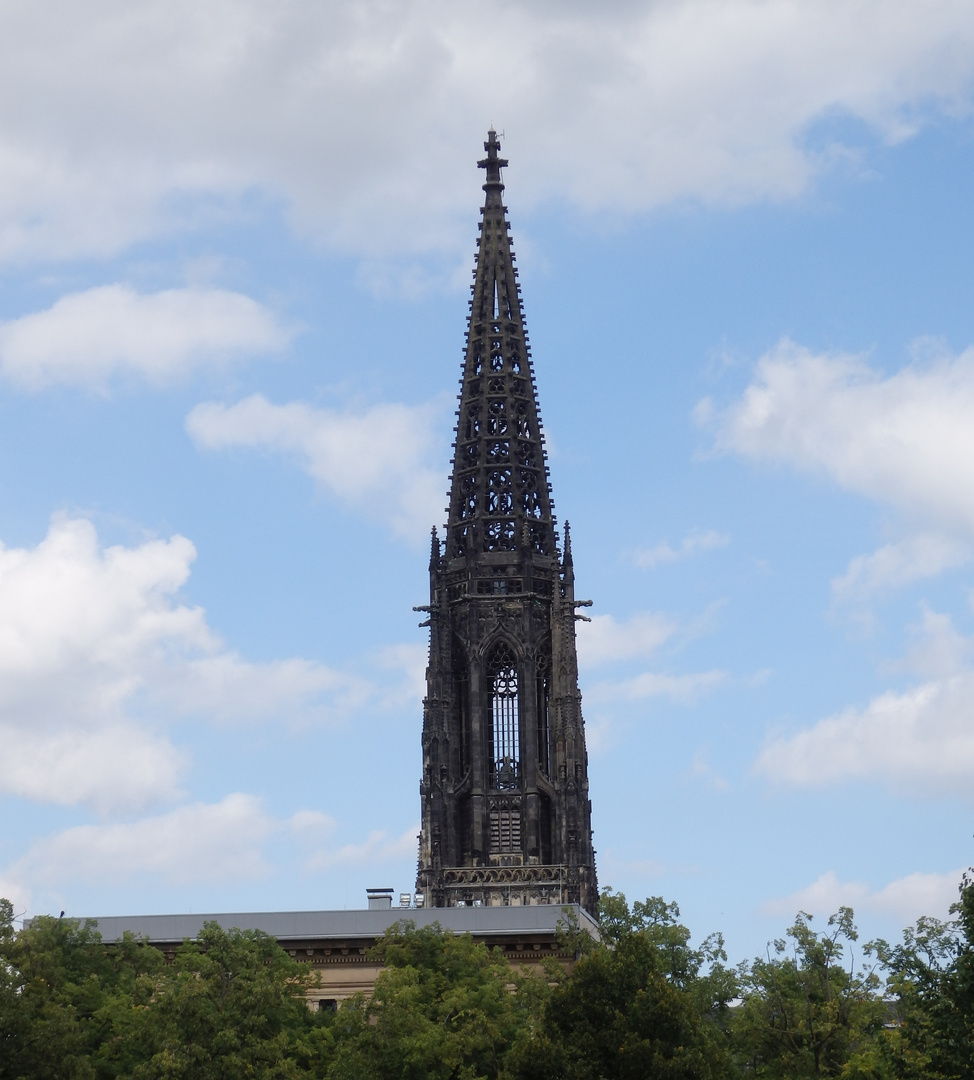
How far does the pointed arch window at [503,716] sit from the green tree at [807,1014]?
1427 inches

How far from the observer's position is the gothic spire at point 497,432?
124 m

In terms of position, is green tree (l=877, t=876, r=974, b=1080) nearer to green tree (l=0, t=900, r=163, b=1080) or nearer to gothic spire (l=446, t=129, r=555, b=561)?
green tree (l=0, t=900, r=163, b=1080)

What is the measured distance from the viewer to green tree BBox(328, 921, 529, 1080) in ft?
249

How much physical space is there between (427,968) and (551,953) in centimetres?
867

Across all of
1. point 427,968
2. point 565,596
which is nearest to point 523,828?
point 565,596

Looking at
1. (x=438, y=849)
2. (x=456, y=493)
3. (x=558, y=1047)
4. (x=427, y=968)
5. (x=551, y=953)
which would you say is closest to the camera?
(x=558, y=1047)

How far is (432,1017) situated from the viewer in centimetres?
8019

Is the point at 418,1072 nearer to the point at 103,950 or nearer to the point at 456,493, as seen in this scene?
the point at 103,950

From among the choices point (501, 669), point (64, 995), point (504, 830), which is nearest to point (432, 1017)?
point (64, 995)

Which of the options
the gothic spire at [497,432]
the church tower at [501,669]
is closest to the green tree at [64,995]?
the church tower at [501,669]

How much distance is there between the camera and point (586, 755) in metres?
118

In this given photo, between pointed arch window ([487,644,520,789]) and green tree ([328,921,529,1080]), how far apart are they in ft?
109

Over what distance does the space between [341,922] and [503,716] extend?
91.3ft

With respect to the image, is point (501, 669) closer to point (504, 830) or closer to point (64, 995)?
point (504, 830)
